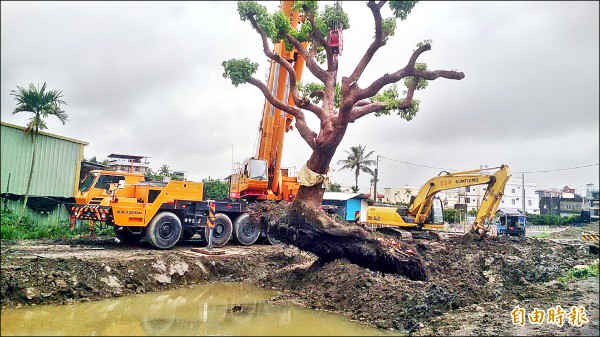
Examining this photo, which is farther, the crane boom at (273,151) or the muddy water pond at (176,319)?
the crane boom at (273,151)

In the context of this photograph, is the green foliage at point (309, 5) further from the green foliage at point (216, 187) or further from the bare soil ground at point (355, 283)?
the green foliage at point (216, 187)

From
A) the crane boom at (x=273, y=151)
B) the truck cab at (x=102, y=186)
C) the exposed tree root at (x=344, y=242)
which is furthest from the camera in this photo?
the crane boom at (x=273, y=151)

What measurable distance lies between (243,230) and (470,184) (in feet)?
27.0

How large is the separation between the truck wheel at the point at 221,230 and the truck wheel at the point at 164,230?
4.73ft

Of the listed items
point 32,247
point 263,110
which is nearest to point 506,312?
point 263,110

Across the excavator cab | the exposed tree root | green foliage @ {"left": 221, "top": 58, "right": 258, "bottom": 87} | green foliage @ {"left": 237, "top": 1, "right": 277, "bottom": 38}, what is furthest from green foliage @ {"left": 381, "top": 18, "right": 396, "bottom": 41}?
the excavator cab

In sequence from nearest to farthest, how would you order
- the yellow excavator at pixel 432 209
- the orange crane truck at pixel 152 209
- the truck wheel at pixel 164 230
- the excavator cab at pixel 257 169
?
the orange crane truck at pixel 152 209 < the truck wheel at pixel 164 230 < the excavator cab at pixel 257 169 < the yellow excavator at pixel 432 209

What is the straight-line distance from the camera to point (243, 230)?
15664mm

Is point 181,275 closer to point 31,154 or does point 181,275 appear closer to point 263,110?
point 263,110

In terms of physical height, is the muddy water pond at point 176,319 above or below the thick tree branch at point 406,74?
below

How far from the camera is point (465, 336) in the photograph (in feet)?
21.3

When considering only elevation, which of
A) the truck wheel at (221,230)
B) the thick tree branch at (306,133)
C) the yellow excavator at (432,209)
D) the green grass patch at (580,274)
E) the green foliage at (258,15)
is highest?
the green foliage at (258,15)

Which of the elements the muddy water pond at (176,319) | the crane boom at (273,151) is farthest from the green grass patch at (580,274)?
the crane boom at (273,151)

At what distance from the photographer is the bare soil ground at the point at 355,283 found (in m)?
7.59
